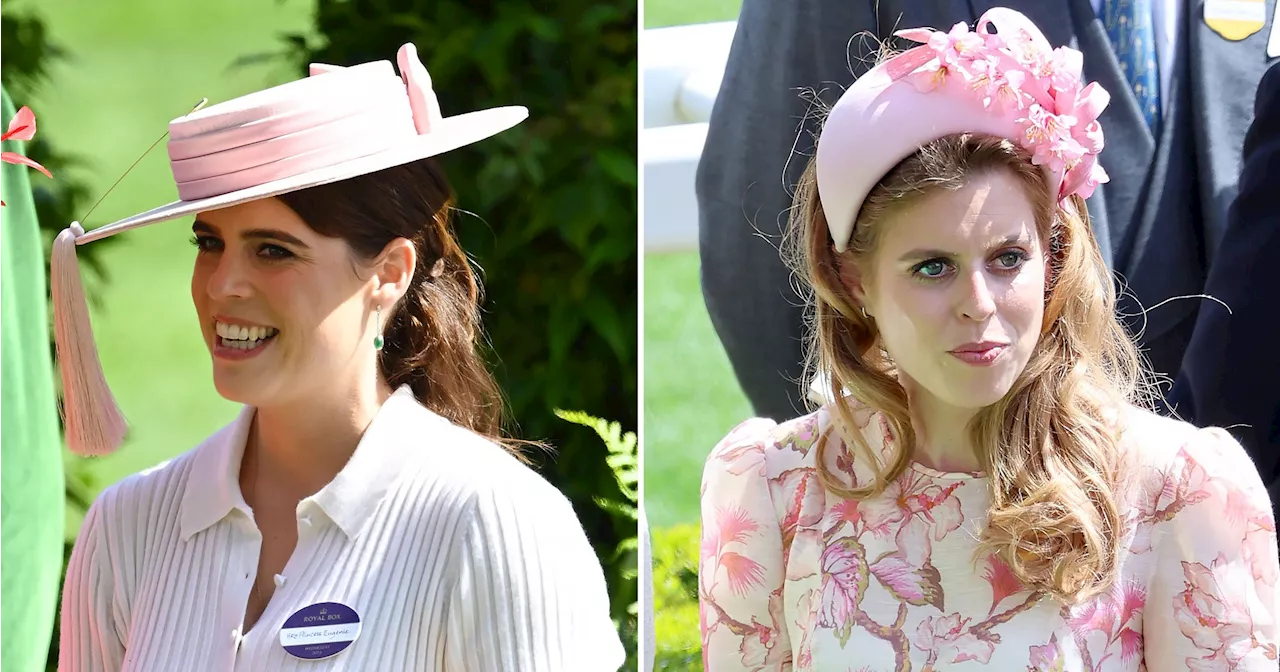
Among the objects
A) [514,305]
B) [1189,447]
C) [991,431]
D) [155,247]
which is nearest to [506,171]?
[514,305]

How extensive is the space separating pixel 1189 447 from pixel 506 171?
4.04ft

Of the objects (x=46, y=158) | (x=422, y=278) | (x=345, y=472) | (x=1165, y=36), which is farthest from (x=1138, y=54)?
(x=46, y=158)

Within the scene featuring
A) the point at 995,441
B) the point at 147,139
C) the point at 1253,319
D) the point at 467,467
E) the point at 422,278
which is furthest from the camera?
the point at 147,139

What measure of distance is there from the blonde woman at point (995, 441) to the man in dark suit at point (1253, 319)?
51 cm

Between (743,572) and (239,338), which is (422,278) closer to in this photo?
(239,338)

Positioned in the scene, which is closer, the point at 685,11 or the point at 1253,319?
the point at 1253,319

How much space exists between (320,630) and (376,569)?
0.10 meters

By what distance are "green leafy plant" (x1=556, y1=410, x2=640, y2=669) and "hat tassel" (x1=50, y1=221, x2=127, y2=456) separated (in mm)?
822

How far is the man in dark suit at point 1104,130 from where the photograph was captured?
2391 millimetres

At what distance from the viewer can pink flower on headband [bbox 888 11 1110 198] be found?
5.86ft

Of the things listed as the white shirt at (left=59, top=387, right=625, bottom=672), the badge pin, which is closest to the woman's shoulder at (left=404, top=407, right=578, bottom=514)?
the white shirt at (left=59, top=387, right=625, bottom=672)

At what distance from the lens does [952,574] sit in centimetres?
186

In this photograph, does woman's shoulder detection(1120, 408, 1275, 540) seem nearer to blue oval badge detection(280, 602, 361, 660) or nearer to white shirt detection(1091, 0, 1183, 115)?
white shirt detection(1091, 0, 1183, 115)

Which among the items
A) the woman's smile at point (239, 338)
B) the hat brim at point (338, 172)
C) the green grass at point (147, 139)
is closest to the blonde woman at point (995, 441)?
the hat brim at point (338, 172)
